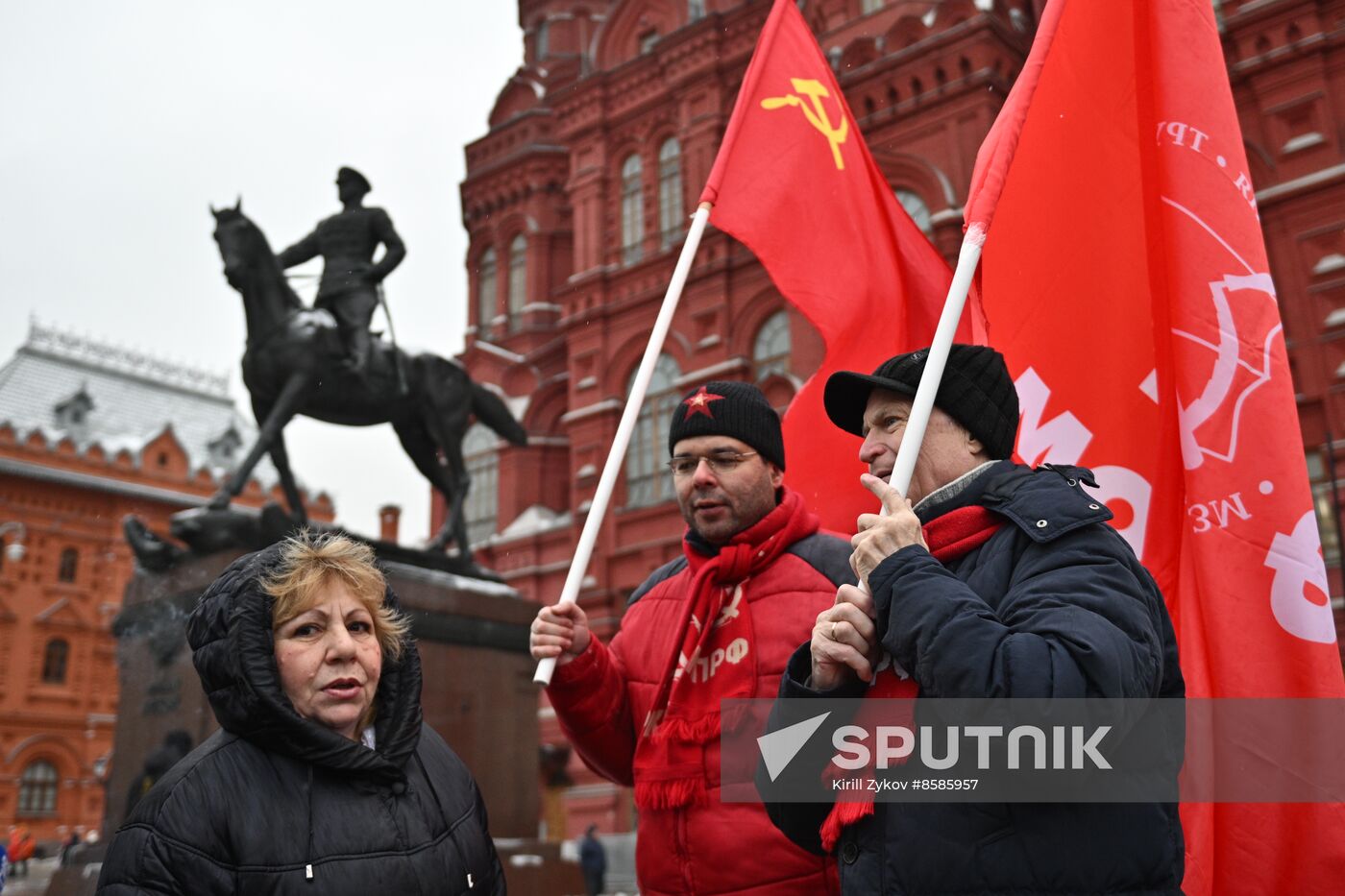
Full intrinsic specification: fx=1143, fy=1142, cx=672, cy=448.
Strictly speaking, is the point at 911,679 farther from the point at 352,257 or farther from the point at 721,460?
the point at 352,257

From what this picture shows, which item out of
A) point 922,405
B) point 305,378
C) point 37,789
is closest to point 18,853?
point 305,378

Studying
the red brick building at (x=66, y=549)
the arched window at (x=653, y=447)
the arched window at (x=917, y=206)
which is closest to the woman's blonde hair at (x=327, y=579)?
the arched window at (x=917, y=206)

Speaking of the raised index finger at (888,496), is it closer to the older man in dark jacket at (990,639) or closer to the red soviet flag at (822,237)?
the older man in dark jacket at (990,639)

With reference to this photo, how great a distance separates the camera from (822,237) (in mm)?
4125

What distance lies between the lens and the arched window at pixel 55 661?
35625 mm

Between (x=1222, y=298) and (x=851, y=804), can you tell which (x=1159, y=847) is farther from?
(x=1222, y=298)

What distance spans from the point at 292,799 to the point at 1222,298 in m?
2.72

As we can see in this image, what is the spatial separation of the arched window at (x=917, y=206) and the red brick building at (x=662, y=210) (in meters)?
0.05

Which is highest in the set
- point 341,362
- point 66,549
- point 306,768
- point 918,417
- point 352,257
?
point 66,549

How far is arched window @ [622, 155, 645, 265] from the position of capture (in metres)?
22.5

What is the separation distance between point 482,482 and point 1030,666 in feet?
76.8

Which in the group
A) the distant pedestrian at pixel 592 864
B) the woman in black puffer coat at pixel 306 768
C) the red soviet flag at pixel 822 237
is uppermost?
the red soviet flag at pixel 822 237

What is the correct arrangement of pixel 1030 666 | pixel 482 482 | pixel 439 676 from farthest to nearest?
pixel 482 482 → pixel 439 676 → pixel 1030 666

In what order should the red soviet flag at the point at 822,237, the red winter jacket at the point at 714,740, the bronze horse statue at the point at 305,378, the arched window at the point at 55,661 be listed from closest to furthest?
1. the red winter jacket at the point at 714,740
2. the red soviet flag at the point at 822,237
3. the bronze horse statue at the point at 305,378
4. the arched window at the point at 55,661
